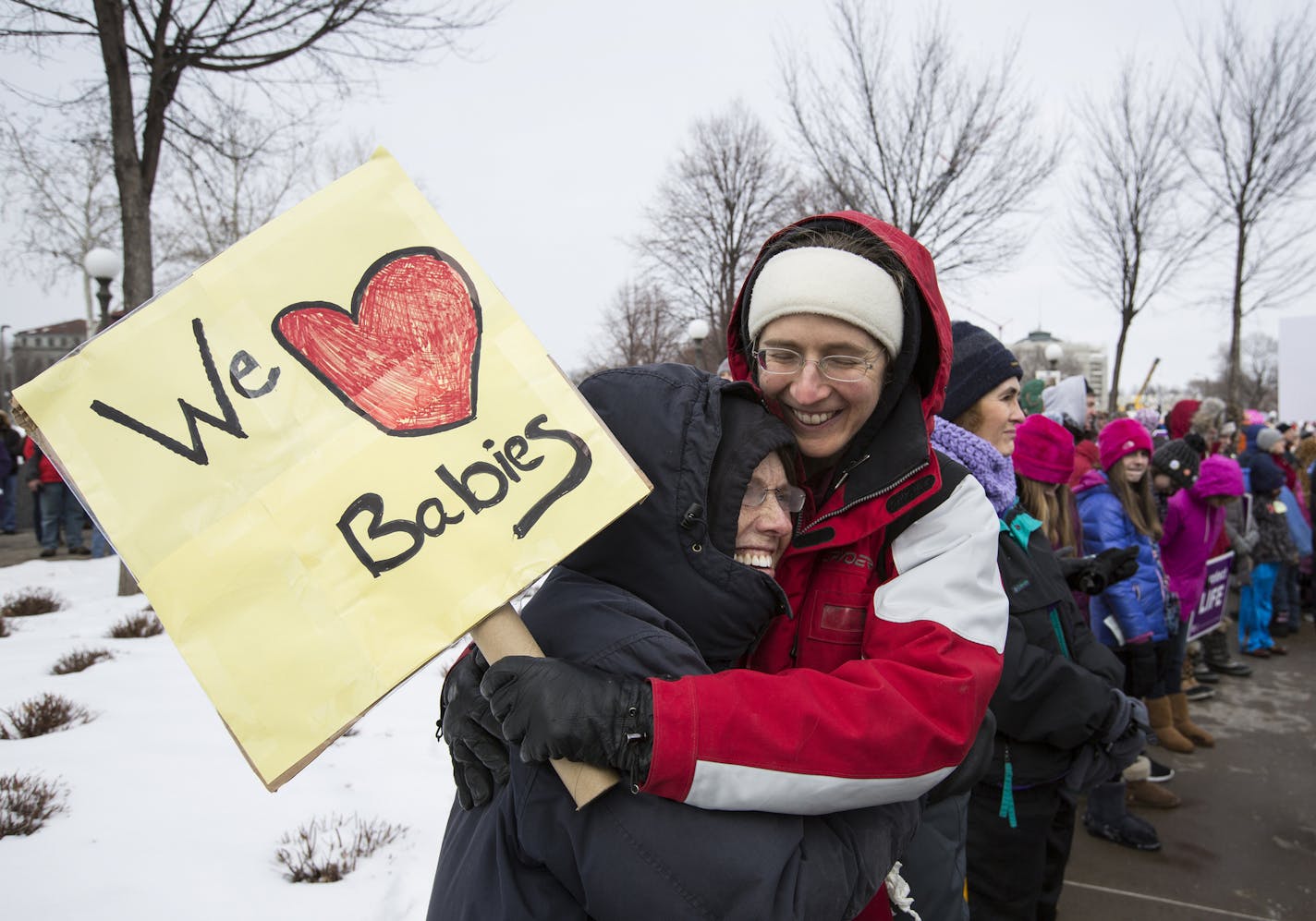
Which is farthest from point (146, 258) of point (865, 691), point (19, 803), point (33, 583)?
point (865, 691)

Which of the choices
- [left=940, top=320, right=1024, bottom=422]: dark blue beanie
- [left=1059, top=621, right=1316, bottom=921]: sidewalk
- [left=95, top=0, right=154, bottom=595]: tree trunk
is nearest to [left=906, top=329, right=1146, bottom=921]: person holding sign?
[left=940, top=320, right=1024, bottom=422]: dark blue beanie

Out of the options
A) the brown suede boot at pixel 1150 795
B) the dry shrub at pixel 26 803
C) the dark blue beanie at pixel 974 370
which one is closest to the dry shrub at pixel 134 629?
the dry shrub at pixel 26 803

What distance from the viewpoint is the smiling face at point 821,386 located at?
1.35 metres

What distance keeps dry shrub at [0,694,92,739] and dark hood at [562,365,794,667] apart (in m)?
3.79

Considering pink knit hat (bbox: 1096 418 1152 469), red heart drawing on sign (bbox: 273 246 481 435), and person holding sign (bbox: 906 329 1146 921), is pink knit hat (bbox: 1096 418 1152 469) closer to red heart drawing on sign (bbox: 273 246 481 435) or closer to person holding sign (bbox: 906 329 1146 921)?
person holding sign (bbox: 906 329 1146 921)

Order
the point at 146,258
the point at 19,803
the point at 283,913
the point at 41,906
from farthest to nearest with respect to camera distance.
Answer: the point at 146,258
the point at 19,803
the point at 283,913
the point at 41,906

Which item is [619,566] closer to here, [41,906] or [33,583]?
[41,906]

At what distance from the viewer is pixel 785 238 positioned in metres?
1.47

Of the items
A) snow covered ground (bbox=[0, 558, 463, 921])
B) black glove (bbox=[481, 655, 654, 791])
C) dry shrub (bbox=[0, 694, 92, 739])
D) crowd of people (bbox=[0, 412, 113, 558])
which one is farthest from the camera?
crowd of people (bbox=[0, 412, 113, 558])

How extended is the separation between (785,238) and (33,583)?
8.82 m

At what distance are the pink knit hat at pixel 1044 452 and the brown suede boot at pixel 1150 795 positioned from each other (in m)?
2.09

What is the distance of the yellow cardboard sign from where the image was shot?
3.21 ft

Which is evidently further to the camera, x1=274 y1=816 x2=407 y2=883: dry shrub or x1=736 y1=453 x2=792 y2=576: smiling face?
x1=274 y1=816 x2=407 y2=883: dry shrub

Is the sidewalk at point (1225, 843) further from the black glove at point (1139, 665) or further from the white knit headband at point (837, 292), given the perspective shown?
the white knit headband at point (837, 292)
